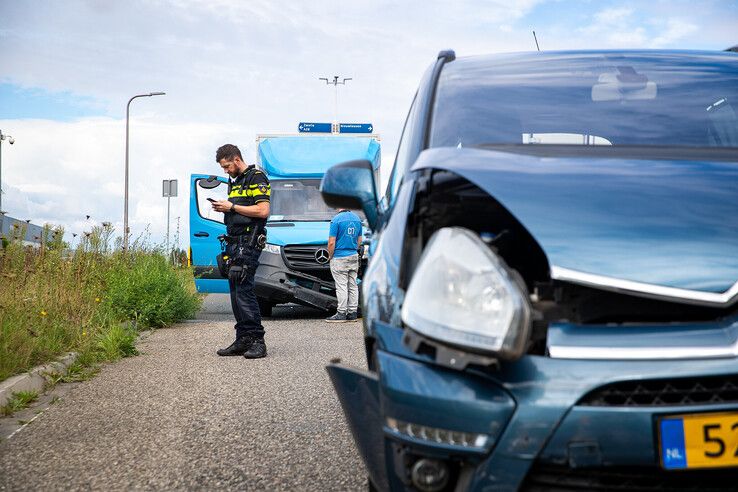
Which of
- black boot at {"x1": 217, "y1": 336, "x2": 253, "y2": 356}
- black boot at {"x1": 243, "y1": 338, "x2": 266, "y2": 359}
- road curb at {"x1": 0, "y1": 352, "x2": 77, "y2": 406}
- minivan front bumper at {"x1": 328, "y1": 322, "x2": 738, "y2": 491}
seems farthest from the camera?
black boot at {"x1": 217, "y1": 336, "x2": 253, "y2": 356}

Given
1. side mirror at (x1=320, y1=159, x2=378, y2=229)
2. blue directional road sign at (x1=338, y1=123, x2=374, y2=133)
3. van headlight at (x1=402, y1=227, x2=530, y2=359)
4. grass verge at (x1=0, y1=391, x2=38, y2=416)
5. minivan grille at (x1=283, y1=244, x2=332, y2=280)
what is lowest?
grass verge at (x1=0, y1=391, x2=38, y2=416)

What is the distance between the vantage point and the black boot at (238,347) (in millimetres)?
8320

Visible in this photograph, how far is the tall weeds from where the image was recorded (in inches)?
272

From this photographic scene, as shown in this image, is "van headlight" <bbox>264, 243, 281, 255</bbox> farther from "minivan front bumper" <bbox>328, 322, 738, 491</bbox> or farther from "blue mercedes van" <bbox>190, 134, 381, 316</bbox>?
"minivan front bumper" <bbox>328, 322, 738, 491</bbox>

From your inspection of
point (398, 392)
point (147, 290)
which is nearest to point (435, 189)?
point (398, 392)

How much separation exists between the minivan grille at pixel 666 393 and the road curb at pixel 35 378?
464 centimetres

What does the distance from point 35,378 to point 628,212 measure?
524 centimetres

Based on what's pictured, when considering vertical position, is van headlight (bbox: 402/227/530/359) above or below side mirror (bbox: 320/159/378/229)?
below

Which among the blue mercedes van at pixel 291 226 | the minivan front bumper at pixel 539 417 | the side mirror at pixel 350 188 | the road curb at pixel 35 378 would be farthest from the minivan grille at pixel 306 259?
the minivan front bumper at pixel 539 417

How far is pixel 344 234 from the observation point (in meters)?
12.5

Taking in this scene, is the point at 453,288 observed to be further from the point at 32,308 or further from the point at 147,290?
the point at 147,290

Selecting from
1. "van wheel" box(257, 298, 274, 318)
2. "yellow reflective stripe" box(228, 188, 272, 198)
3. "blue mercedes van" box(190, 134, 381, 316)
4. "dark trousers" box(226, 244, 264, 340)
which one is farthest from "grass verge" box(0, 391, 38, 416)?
"van wheel" box(257, 298, 274, 318)

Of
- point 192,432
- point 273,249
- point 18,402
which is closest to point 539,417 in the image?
point 192,432

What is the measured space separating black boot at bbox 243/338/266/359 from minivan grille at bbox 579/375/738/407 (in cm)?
654
